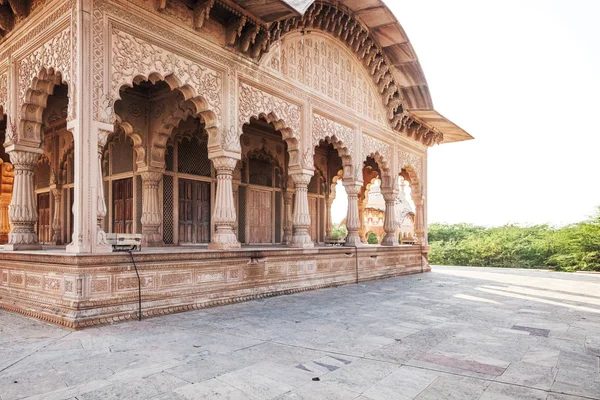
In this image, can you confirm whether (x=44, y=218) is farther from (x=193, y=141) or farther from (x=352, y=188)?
(x=352, y=188)

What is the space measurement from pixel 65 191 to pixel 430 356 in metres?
11.2

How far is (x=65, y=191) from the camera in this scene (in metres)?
12.3

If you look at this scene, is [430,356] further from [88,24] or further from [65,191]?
[65,191]

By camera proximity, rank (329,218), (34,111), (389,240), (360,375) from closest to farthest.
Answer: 1. (360,375)
2. (34,111)
3. (389,240)
4. (329,218)

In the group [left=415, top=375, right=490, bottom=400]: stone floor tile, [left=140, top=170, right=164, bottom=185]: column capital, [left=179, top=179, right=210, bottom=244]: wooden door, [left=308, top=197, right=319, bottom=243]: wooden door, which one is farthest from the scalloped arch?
[left=415, top=375, right=490, bottom=400]: stone floor tile

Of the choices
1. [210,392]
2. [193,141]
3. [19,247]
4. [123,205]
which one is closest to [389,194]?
[193,141]

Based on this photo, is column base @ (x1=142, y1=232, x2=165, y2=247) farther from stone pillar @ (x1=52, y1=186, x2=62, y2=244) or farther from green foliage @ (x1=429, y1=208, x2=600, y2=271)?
green foliage @ (x1=429, y1=208, x2=600, y2=271)

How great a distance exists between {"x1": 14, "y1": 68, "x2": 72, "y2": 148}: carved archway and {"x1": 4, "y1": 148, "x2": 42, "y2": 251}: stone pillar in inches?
7.2

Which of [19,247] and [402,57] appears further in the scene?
[402,57]

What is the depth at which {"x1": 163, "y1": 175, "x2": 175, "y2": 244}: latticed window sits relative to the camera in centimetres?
1042

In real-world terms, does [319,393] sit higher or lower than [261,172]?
lower

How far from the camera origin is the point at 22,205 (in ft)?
24.1

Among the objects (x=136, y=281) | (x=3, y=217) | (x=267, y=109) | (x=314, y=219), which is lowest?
(x=136, y=281)

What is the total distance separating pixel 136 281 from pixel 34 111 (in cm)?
346
